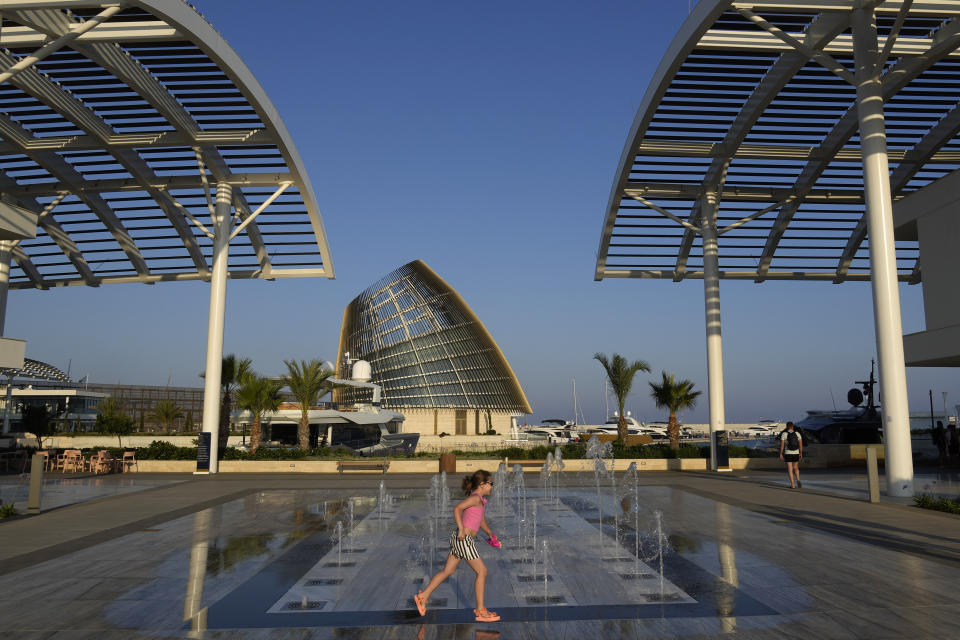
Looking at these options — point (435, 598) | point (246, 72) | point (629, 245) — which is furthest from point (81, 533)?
point (629, 245)

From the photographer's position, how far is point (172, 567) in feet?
29.0

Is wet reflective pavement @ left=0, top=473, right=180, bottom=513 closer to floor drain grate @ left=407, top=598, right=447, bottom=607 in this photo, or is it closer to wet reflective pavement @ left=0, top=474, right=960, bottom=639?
wet reflective pavement @ left=0, top=474, right=960, bottom=639

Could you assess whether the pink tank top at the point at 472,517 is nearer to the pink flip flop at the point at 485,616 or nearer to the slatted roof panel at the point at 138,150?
the pink flip flop at the point at 485,616

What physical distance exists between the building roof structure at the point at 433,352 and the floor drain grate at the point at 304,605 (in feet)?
171

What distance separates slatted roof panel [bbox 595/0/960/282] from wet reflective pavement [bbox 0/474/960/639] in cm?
1269

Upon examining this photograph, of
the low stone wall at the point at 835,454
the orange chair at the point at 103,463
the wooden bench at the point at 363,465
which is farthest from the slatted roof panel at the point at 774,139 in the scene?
the orange chair at the point at 103,463

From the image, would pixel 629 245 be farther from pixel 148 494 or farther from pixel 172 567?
pixel 172 567

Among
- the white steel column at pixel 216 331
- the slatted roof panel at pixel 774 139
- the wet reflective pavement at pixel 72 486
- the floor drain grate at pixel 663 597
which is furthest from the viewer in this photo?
the white steel column at pixel 216 331

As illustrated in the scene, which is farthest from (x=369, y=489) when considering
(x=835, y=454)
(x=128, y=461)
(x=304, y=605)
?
(x=835, y=454)

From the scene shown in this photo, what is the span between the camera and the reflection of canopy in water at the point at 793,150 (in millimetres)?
16484

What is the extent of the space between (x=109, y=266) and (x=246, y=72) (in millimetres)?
17565

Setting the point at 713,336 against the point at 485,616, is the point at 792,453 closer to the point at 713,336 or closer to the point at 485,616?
the point at 713,336

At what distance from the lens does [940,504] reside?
1358cm

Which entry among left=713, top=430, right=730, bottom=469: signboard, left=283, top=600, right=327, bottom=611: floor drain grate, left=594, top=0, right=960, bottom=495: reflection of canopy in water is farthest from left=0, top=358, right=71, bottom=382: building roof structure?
left=283, top=600, right=327, bottom=611: floor drain grate
